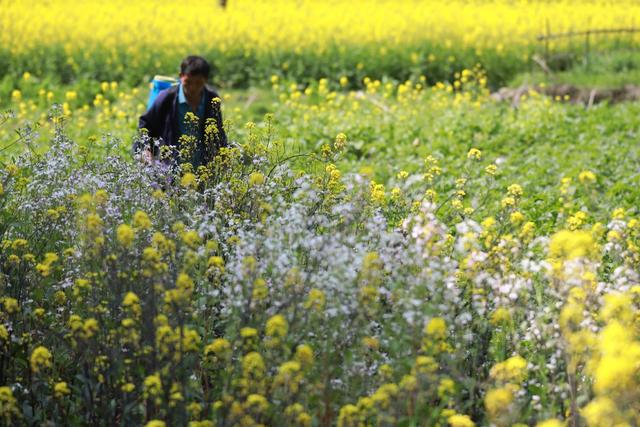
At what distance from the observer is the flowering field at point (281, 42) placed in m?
15.8

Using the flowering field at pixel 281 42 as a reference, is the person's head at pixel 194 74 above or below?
above

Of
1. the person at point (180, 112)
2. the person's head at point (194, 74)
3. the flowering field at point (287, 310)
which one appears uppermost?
the person's head at point (194, 74)

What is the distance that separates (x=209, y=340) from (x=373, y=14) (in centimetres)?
1624

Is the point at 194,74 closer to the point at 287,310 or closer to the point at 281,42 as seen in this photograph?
the point at 287,310

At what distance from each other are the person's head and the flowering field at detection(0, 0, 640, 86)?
29.9ft

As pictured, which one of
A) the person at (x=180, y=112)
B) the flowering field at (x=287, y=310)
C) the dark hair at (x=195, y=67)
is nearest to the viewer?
the flowering field at (x=287, y=310)

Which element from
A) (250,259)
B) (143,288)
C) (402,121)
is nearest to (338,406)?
(250,259)

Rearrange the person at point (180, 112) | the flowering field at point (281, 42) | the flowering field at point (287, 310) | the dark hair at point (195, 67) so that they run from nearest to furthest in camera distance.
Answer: the flowering field at point (287, 310)
the dark hair at point (195, 67)
the person at point (180, 112)
the flowering field at point (281, 42)

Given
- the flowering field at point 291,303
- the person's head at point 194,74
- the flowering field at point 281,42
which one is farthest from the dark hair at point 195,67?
the flowering field at point 281,42

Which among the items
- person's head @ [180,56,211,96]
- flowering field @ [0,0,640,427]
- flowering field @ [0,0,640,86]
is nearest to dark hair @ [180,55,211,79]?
person's head @ [180,56,211,96]

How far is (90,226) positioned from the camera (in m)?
3.72

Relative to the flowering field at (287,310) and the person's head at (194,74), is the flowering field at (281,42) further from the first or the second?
the flowering field at (287,310)

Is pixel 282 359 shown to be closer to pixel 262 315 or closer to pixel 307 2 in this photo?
pixel 262 315

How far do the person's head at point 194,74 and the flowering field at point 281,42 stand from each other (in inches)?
359
